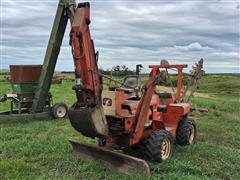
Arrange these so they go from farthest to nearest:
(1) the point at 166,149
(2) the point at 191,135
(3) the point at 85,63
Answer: (2) the point at 191,135, (1) the point at 166,149, (3) the point at 85,63

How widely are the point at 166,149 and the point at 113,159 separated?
1.21m

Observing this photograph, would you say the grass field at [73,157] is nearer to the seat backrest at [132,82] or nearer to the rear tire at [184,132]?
the rear tire at [184,132]

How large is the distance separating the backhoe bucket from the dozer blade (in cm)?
44

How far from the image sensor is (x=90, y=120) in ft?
21.1

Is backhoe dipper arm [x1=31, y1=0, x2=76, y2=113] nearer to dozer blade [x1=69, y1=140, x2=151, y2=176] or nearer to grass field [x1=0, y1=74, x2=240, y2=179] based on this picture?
grass field [x1=0, y1=74, x2=240, y2=179]

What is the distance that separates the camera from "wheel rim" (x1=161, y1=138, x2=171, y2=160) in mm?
7361

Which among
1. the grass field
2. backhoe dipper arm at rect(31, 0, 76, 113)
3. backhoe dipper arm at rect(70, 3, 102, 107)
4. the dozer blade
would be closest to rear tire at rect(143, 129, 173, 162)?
the grass field

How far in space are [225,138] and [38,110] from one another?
6.40 m

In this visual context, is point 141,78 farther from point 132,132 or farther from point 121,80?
point 132,132

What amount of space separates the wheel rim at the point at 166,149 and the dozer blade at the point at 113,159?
105cm

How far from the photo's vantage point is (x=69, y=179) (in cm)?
629

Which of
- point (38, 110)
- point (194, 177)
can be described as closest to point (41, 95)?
point (38, 110)

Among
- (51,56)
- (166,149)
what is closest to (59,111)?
(51,56)

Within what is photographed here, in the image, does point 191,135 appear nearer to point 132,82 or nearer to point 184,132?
point 184,132
